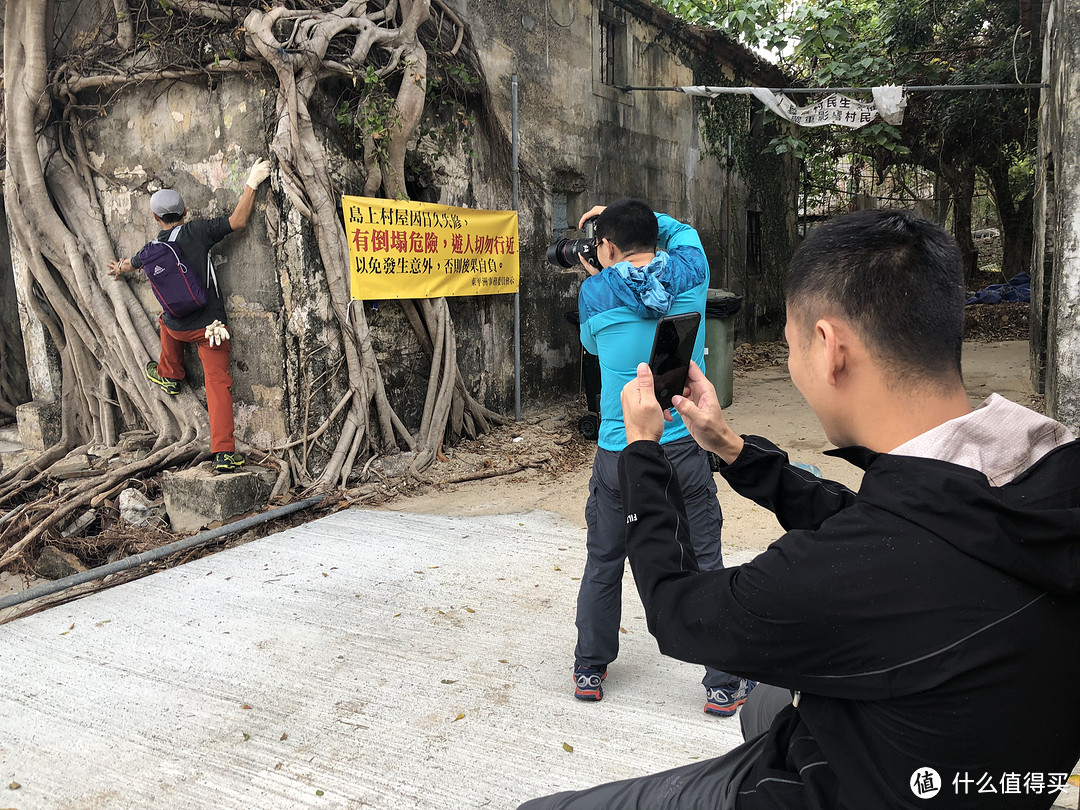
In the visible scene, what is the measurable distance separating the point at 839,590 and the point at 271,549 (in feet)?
12.4

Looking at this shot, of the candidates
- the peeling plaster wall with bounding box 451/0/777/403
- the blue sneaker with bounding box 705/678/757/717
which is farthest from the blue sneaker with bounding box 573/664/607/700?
the peeling plaster wall with bounding box 451/0/777/403

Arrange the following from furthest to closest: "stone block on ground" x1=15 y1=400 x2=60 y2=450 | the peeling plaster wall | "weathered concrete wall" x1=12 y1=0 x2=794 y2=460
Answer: the peeling plaster wall
"stone block on ground" x1=15 y1=400 x2=60 y2=450
"weathered concrete wall" x1=12 y1=0 x2=794 y2=460

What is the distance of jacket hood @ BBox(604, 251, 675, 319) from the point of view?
255 cm

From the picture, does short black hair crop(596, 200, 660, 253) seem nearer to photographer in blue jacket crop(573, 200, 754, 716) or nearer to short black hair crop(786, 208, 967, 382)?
photographer in blue jacket crop(573, 200, 754, 716)

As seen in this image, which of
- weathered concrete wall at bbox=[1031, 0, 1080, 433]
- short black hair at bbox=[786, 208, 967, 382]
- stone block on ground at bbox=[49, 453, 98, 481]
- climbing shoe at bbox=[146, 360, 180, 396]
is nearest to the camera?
short black hair at bbox=[786, 208, 967, 382]

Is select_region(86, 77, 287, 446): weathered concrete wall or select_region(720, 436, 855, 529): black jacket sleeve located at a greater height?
select_region(86, 77, 287, 446): weathered concrete wall

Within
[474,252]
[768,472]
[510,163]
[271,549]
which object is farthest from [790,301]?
[510,163]

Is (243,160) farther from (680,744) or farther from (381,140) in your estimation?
(680,744)

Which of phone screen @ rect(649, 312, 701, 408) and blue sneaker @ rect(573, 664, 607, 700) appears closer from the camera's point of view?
phone screen @ rect(649, 312, 701, 408)

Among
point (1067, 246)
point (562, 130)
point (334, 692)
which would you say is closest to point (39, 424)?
point (334, 692)

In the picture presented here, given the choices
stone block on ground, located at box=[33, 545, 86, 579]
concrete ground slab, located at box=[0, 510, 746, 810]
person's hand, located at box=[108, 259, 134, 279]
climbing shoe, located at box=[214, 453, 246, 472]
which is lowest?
stone block on ground, located at box=[33, 545, 86, 579]

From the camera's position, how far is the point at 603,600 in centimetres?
264

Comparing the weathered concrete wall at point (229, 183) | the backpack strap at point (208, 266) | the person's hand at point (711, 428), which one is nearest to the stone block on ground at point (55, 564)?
the weathered concrete wall at point (229, 183)

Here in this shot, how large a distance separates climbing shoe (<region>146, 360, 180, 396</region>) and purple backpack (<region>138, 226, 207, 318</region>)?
666 millimetres
